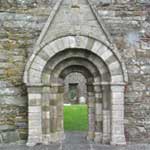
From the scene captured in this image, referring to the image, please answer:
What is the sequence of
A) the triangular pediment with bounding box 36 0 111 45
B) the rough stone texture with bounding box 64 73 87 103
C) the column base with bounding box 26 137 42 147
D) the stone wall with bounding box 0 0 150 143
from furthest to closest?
the rough stone texture with bounding box 64 73 87 103, the stone wall with bounding box 0 0 150 143, the triangular pediment with bounding box 36 0 111 45, the column base with bounding box 26 137 42 147

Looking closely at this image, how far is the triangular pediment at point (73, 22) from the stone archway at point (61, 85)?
0.15 m

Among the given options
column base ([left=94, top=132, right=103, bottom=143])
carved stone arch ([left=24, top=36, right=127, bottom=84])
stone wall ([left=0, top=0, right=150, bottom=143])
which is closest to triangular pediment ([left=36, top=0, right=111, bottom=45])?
carved stone arch ([left=24, top=36, right=127, bottom=84])

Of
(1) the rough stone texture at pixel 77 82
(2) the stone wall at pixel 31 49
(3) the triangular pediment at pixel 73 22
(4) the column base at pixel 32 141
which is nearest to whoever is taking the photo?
(4) the column base at pixel 32 141

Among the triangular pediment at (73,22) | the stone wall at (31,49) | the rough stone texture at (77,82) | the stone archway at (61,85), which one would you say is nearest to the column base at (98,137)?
the stone archway at (61,85)

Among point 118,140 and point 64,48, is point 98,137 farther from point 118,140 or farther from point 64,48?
point 64,48

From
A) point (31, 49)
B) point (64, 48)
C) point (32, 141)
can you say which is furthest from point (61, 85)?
point (32, 141)

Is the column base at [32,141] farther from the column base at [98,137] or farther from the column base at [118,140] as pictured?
the column base at [118,140]

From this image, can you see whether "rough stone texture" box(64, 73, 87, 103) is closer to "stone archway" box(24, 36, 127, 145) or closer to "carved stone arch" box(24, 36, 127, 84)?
"stone archway" box(24, 36, 127, 145)

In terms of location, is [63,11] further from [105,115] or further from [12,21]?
[105,115]

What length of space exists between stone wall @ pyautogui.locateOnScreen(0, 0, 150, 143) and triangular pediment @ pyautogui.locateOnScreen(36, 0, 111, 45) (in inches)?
9.8

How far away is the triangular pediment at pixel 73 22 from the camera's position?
824cm

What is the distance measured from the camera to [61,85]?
28.7 feet

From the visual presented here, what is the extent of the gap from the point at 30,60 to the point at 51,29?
86cm

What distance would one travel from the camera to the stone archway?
8180 mm
